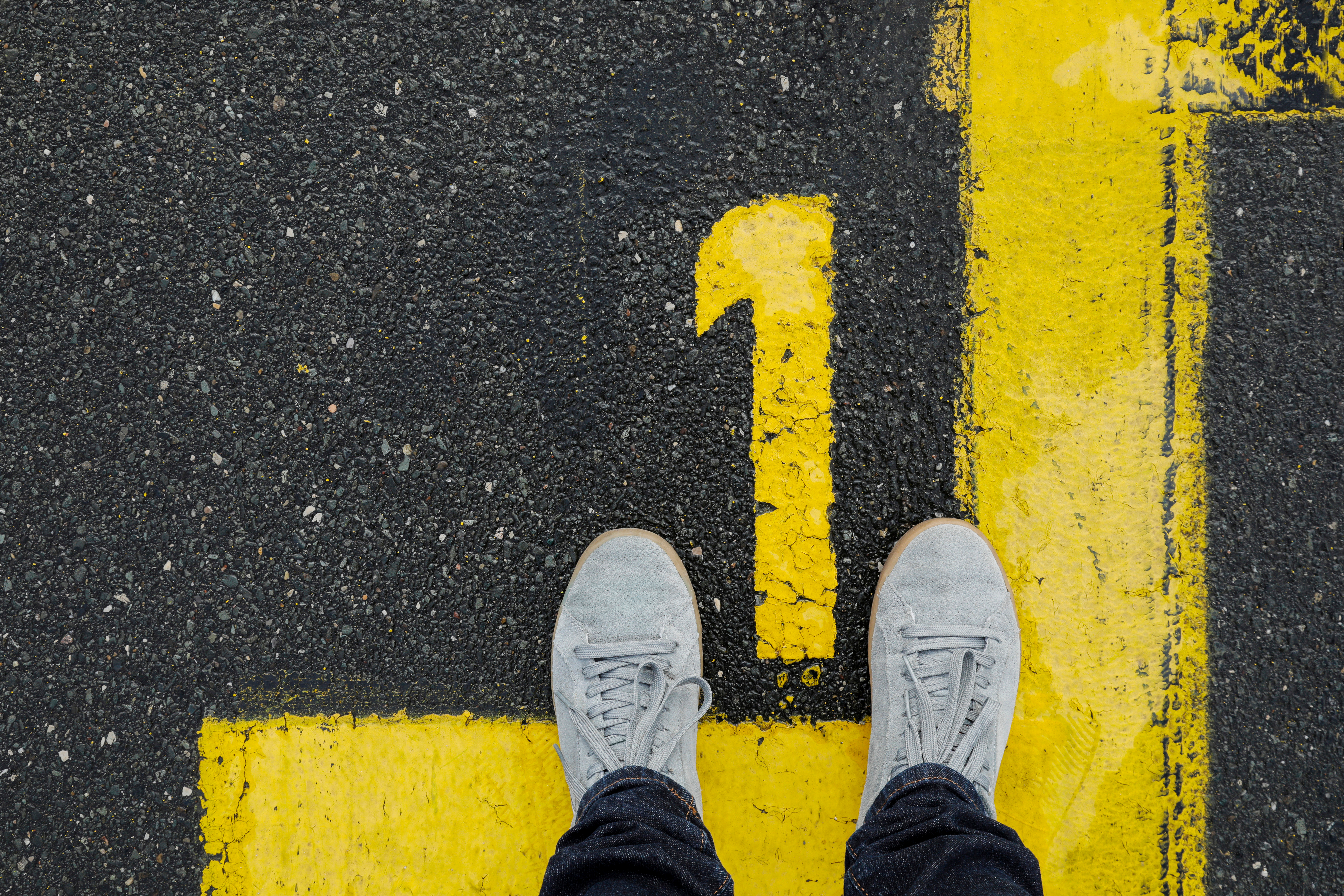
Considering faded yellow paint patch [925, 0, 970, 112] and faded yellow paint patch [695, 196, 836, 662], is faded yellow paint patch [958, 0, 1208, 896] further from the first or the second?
faded yellow paint patch [695, 196, 836, 662]

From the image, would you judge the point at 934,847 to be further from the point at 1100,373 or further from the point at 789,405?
the point at 1100,373

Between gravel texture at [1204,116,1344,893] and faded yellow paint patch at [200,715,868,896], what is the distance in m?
0.95

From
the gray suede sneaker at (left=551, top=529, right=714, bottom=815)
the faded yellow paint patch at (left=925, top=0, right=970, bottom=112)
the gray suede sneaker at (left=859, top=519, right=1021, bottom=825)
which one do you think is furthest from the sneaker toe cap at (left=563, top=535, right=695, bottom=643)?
the faded yellow paint patch at (left=925, top=0, right=970, bottom=112)

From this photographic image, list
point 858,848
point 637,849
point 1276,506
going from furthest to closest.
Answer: point 1276,506 → point 858,848 → point 637,849

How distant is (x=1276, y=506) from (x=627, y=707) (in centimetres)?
170

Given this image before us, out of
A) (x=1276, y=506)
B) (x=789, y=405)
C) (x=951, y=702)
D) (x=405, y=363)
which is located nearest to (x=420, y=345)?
(x=405, y=363)

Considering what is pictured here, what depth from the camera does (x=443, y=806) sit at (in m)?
1.70

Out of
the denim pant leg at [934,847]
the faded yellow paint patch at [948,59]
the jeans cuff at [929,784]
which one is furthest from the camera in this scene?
the faded yellow paint patch at [948,59]

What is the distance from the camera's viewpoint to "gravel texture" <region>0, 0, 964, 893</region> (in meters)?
1.71

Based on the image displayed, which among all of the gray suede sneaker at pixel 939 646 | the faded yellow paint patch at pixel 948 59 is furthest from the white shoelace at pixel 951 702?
the faded yellow paint patch at pixel 948 59

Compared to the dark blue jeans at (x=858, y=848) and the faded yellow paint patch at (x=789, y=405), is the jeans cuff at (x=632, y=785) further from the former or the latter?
the faded yellow paint patch at (x=789, y=405)

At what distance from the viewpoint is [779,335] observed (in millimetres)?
1720

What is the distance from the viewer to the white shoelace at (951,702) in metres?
1.65

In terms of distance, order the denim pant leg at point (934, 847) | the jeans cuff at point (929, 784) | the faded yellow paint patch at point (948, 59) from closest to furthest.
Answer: the denim pant leg at point (934, 847), the jeans cuff at point (929, 784), the faded yellow paint patch at point (948, 59)
